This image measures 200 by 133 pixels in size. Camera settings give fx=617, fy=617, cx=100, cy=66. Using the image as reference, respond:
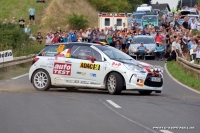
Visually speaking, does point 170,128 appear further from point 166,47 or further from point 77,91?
point 166,47

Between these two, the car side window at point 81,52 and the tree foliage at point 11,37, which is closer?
the car side window at point 81,52

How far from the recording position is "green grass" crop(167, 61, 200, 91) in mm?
22181

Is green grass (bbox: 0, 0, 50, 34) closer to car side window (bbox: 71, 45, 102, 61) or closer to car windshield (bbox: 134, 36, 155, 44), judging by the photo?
car windshield (bbox: 134, 36, 155, 44)

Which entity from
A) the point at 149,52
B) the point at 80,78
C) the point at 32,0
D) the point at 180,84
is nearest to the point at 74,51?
the point at 80,78

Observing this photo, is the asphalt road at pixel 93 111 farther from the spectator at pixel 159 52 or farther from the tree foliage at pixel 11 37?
the spectator at pixel 159 52

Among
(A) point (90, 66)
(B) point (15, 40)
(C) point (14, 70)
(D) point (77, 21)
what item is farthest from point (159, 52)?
(D) point (77, 21)

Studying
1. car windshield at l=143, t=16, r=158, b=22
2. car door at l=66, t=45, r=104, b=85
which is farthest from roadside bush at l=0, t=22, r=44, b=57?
car door at l=66, t=45, r=104, b=85

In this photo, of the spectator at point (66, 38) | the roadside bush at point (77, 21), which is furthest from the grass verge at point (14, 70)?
the roadside bush at point (77, 21)

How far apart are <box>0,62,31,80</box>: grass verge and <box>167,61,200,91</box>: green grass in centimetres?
682

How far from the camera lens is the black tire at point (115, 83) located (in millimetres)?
17188

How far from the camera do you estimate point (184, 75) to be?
26.2 meters

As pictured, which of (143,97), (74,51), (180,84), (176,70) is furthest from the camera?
(176,70)

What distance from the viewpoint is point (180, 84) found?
2245 cm

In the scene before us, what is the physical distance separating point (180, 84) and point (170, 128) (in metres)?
11.6
